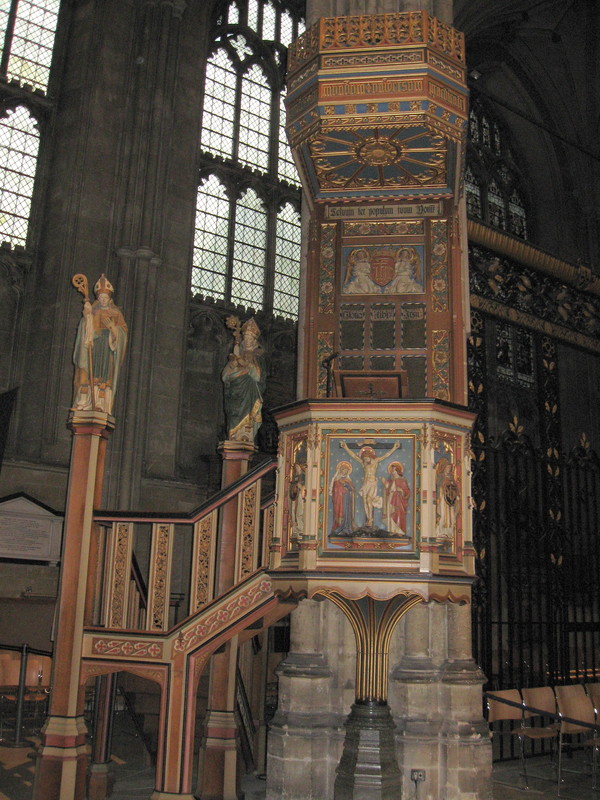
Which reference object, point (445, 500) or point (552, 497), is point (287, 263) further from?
point (445, 500)

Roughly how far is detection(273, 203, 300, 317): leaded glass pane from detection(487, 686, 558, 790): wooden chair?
10.4 meters

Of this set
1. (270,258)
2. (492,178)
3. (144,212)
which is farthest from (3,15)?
(492,178)

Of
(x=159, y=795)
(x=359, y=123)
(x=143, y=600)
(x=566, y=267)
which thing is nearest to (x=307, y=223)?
(x=359, y=123)

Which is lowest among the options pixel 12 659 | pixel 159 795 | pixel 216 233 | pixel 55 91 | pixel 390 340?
pixel 159 795

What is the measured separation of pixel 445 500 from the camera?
5.05 metres

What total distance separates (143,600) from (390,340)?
9.93 feet

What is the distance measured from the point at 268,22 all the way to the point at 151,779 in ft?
51.5

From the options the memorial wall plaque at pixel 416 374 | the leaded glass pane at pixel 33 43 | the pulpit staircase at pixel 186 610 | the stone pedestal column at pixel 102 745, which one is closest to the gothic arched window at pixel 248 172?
the leaded glass pane at pixel 33 43

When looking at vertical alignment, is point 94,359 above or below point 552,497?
above

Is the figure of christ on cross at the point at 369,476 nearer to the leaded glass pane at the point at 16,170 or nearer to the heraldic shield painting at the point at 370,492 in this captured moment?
the heraldic shield painting at the point at 370,492

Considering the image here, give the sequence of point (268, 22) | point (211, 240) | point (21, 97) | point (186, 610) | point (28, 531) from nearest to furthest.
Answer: point (186, 610) < point (28, 531) < point (21, 97) < point (211, 240) < point (268, 22)

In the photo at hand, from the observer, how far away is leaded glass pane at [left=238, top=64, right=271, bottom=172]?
55.8ft

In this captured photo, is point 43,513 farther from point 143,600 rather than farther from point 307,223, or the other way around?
point 307,223

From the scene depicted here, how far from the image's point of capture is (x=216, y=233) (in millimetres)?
16328
